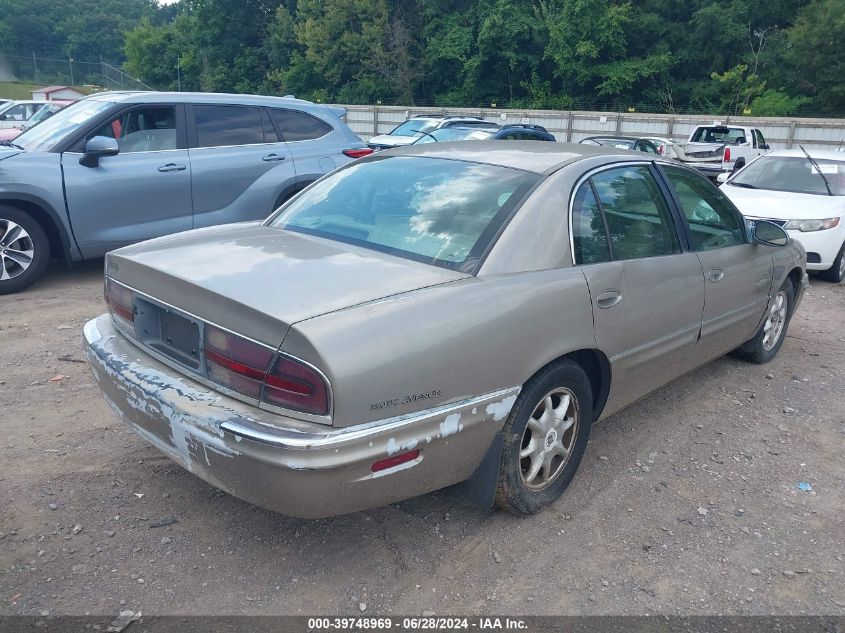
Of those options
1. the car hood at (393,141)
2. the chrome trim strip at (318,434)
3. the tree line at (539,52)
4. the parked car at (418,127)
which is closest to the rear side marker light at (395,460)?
the chrome trim strip at (318,434)

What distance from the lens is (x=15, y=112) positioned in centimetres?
2128

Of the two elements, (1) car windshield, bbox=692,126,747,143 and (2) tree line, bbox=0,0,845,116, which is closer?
(1) car windshield, bbox=692,126,747,143

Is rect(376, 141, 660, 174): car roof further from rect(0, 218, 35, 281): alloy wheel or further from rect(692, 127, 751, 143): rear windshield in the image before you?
rect(692, 127, 751, 143): rear windshield

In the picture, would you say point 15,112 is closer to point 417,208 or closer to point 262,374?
point 417,208

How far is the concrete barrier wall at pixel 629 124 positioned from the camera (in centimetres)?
2573

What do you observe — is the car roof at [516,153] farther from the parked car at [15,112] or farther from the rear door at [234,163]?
the parked car at [15,112]

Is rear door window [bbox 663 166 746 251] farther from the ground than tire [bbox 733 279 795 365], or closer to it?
farther from the ground

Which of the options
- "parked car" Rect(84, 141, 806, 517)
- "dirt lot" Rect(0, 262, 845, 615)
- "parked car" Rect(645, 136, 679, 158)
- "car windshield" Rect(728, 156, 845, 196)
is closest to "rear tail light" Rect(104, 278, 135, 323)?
"parked car" Rect(84, 141, 806, 517)

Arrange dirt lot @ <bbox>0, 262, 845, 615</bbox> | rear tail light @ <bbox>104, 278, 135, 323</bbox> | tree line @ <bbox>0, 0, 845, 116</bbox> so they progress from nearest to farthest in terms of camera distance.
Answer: dirt lot @ <bbox>0, 262, 845, 615</bbox>
rear tail light @ <bbox>104, 278, 135, 323</bbox>
tree line @ <bbox>0, 0, 845, 116</bbox>

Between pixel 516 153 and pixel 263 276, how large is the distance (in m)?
1.61

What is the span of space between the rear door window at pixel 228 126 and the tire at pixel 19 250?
174 centimetres

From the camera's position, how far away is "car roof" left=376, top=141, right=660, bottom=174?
344 centimetres

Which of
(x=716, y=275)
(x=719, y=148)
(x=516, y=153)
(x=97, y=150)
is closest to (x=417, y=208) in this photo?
(x=516, y=153)

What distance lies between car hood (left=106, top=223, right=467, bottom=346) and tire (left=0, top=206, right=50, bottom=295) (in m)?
3.49
